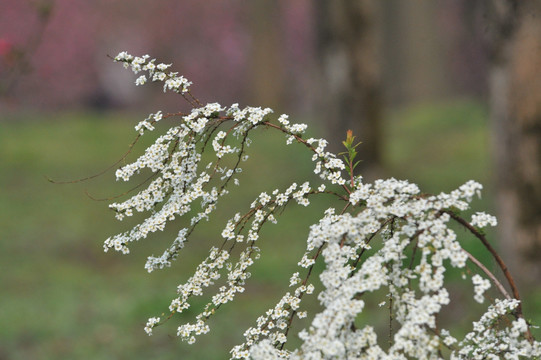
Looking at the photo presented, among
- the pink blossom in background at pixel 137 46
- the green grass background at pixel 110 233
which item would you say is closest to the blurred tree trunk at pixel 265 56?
the green grass background at pixel 110 233

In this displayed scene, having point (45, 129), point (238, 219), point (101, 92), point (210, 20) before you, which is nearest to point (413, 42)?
point (45, 129)

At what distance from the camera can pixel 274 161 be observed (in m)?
13.2

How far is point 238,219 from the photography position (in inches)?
119

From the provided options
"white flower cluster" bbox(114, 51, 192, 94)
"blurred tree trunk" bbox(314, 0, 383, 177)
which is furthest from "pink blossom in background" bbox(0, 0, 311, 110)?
"white flower cluster" bbox(114, 51, 192, 94)

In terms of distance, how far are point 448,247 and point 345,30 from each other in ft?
26.1

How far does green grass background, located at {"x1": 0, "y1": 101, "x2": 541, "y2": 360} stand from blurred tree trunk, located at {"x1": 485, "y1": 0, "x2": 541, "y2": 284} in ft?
1.46

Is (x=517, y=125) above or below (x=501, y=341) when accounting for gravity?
above

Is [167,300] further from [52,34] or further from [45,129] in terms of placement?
[52,34]

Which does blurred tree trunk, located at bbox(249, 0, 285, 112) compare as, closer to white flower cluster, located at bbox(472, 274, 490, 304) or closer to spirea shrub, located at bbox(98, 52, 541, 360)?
spirea shrub, located at bbox(98, 52, 541, 360)

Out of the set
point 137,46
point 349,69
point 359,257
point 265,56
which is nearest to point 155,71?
point 359,257

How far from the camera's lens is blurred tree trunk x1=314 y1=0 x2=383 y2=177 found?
1014 centimetres

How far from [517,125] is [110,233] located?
→ 6490 millimetres

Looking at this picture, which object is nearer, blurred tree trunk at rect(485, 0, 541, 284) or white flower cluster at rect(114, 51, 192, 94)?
white flower cluster at rect(114, 51, 192, 94)

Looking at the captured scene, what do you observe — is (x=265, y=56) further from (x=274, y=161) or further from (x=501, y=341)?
(x=501, y=341)
